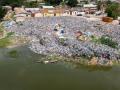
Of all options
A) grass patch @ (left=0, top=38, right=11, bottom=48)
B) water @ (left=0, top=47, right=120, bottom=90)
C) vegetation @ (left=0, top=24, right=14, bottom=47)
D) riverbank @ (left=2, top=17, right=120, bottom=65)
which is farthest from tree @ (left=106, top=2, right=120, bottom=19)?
water @ (left=0, top=47, right=120, bottom=90)

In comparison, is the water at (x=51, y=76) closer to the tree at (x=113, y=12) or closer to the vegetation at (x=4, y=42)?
the vegetation at (x=4, y=42)

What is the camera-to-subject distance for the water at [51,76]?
33219 mm

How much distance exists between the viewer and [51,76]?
118 ft

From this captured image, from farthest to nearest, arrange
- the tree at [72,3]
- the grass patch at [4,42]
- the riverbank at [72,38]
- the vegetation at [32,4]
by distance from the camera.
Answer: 1. the tree at [72,3]
2. the vegetation at [32,4]
3. the grass patch at [4,42]
4. the riverbank at [72,38]

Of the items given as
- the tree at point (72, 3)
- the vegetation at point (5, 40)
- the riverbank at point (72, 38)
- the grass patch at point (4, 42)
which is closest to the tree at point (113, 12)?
the riverbank at point (72, 38)

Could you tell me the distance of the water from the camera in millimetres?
33219

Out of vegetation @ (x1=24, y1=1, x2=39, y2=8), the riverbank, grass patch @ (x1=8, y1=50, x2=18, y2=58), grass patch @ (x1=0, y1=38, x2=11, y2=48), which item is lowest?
grass patch @ (x1=8, y1=50, x2=18, y2=58)

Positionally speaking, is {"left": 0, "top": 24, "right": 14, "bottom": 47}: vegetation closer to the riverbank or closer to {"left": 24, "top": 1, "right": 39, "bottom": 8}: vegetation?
the riverbank

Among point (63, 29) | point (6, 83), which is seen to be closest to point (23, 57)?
point (6, 83)

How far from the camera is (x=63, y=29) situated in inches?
2179

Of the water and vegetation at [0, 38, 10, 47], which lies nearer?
the water

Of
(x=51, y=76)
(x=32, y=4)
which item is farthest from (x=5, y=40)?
(x=32, y=4)

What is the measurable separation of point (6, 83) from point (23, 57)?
9.52 meters

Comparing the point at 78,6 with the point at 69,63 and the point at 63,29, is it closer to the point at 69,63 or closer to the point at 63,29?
the point at 63,29
